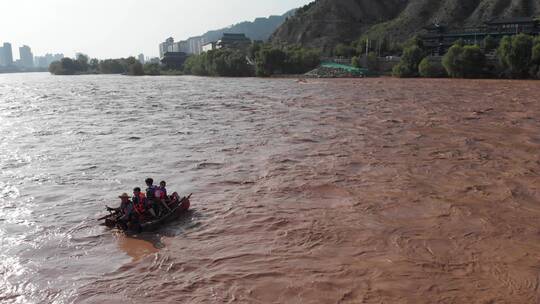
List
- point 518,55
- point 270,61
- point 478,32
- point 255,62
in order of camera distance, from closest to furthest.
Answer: point 518,55
point 478,32
point 270,61
point 255,62

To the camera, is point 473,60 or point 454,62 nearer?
point 473,60

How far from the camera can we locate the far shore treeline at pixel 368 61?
6788 cm

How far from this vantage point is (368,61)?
311 feet

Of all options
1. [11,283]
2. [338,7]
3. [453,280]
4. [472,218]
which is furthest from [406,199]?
[338,7]

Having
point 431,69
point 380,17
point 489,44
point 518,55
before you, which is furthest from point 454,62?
point 380,17

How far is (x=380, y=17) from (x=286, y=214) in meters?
154

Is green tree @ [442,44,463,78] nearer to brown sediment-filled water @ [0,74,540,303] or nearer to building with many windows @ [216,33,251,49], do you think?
brown sediment-filled water @ [0,74,540,303]

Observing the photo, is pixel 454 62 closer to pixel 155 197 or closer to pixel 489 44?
pixel 489 44

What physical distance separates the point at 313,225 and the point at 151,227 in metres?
4.88

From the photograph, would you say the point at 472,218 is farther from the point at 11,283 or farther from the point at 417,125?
the point at 417,125

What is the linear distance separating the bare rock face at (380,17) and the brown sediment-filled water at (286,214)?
102 metres

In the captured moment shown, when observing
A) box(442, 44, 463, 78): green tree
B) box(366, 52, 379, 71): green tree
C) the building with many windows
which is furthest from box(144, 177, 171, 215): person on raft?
the building with many windows

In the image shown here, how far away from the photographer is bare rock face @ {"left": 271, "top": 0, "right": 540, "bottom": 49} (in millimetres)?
120875

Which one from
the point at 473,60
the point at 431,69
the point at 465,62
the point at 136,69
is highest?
the point at 136,69
